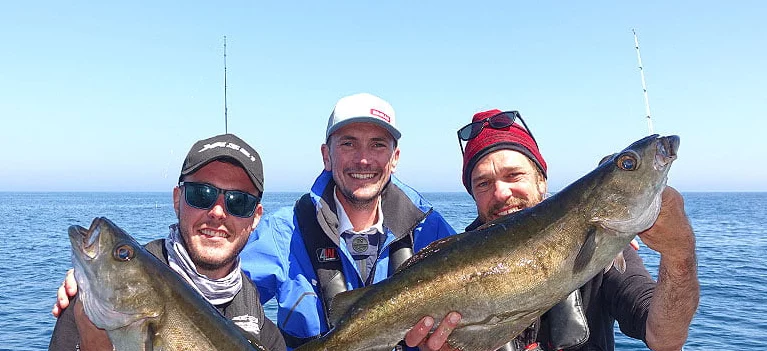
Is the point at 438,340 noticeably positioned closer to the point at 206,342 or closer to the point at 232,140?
the point at 206,342

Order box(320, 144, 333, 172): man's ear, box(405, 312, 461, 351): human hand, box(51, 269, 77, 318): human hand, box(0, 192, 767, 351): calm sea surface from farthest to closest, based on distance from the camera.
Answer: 1. box(0, 192, 767, 351): calm sea surface
2. box(320, 144, 333, 172): man's ear
3. box(405, 312, 461, 351): human hand
4. box(51, 269, 77, 318): human hand

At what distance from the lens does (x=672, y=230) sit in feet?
12.9

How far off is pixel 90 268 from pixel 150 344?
0.63m

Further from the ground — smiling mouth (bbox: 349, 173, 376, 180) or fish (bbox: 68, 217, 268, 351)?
smiling mouth (bbox: 349, 173, 376, 180)

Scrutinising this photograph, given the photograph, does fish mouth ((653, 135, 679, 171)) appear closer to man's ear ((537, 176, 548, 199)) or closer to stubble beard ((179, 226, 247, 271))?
man's ear ((537, 176, 548, 199))

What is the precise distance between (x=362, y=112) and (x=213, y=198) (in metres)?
1.78

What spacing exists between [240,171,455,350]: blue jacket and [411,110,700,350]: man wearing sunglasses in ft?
2.73

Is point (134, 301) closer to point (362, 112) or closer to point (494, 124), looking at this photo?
point (362, 112)

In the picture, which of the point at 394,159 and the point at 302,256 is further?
the point at 394,159

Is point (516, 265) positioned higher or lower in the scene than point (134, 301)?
higher

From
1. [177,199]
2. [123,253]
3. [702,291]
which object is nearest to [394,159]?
[177,199]

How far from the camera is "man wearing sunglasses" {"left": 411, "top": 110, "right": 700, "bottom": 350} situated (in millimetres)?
4059

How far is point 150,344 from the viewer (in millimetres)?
3590

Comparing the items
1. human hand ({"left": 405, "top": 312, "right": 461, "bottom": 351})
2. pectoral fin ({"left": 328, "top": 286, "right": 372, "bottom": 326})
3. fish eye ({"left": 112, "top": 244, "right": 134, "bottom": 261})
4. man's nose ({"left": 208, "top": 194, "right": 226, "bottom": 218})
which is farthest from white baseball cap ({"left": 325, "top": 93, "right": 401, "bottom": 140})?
fish eye ({"left": 112, "top": 244, "right": 134, "bottom": 261})
